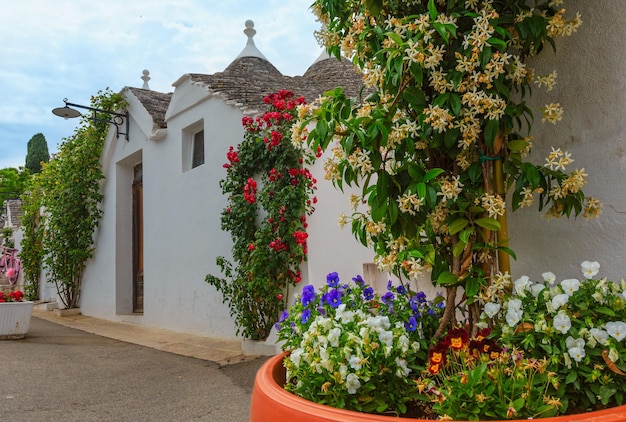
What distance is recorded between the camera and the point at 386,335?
1798mm

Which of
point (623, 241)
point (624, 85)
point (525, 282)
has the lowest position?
point (525, 282)

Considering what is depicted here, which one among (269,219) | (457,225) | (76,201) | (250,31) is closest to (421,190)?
(457,225)

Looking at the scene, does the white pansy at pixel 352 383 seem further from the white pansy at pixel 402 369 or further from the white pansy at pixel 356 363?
the white pansy at pixel 402 369

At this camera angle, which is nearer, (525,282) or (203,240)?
(525,282)

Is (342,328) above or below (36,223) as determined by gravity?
below

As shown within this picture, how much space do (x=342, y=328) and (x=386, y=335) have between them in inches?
7.8

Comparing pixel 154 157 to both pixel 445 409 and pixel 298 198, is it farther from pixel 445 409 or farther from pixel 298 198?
pixel 445 409

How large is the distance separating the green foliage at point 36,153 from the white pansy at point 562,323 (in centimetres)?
4107

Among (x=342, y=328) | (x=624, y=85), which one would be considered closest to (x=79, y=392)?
(x=342, y=328)

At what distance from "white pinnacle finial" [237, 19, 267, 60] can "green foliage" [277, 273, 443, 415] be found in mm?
9210

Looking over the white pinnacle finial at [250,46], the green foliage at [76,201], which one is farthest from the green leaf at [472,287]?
the green foliage at [76,201]

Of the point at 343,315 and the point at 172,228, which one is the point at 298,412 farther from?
the point at 172,228

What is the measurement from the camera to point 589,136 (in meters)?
2.14

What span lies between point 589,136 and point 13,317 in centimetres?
832
